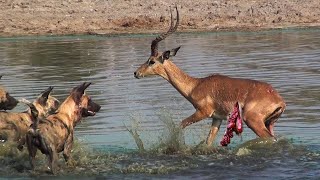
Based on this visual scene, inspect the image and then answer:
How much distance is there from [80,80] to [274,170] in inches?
511

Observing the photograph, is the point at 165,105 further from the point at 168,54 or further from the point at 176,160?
the point at 176,160

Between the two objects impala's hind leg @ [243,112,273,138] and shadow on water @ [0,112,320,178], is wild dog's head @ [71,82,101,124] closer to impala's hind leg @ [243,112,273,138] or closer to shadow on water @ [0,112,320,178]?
shadow on water @ [0,112,320,178]

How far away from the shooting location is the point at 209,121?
1855 centimetres

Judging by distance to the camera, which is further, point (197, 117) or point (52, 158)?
point (197, 117)

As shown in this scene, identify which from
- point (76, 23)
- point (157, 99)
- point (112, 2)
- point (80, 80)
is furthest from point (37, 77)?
point (112, 2)

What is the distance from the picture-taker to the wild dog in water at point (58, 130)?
12914 mm

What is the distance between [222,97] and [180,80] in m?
1.07

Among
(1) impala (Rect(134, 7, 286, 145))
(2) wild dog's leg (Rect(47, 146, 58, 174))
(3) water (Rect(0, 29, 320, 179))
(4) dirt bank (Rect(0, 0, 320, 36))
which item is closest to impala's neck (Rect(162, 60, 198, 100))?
(1) impala (Rect(134, 7, 286, 145))

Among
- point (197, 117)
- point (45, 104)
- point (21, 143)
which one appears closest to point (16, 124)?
point (21, 143)

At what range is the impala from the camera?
14805 millimetres

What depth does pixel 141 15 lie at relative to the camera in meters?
49.0

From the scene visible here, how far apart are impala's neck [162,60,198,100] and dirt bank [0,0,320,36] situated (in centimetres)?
3036

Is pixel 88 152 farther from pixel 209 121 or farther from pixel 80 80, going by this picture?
pixel 80 80

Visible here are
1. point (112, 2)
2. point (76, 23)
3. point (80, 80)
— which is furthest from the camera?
point (112, 2)
